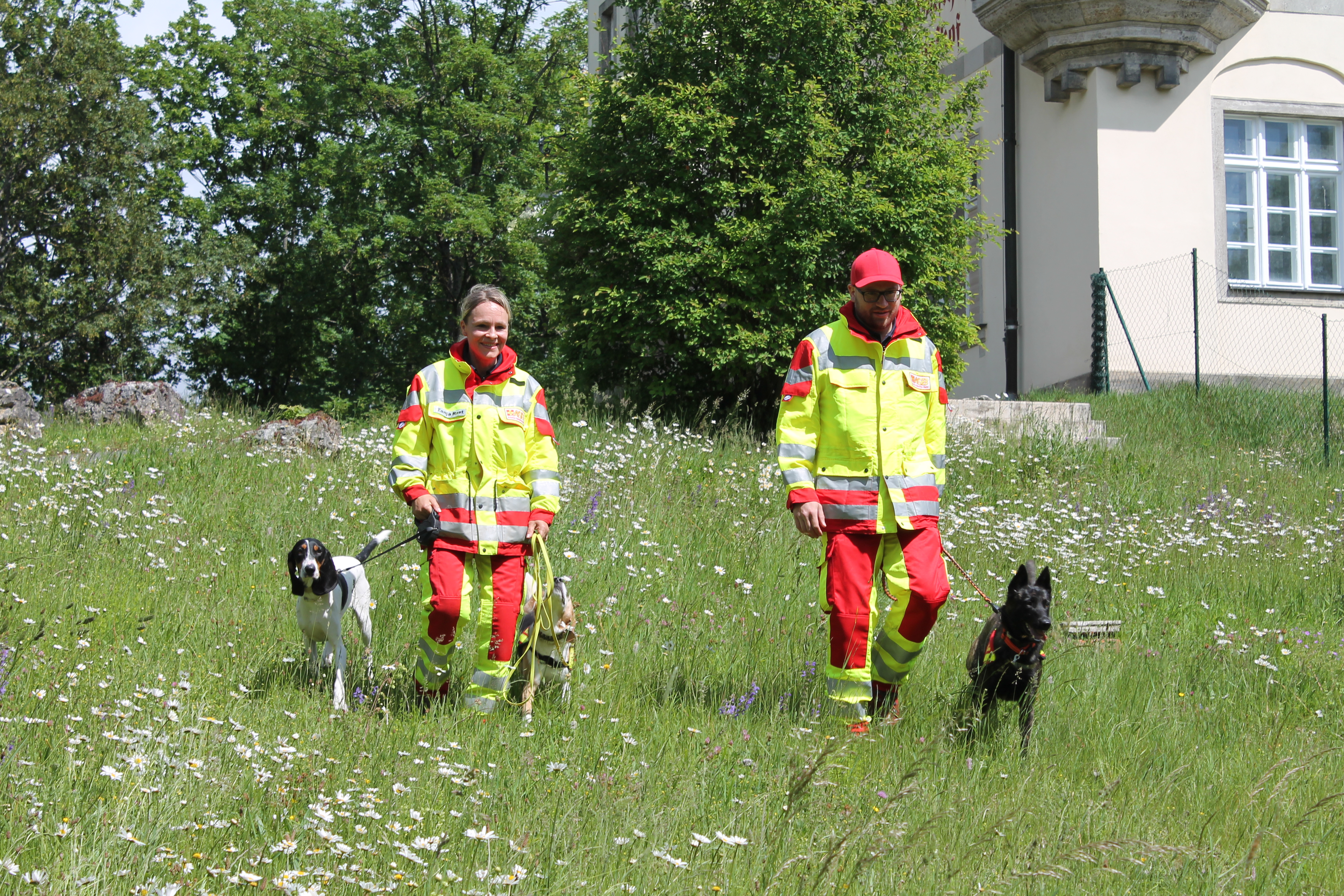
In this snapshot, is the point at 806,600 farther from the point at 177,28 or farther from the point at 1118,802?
the point at 177,28

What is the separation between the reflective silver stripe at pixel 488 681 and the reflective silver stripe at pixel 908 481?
188 centimetres

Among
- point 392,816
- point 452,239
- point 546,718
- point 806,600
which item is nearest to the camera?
point 392,816

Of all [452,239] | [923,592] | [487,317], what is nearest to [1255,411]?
[923,592]

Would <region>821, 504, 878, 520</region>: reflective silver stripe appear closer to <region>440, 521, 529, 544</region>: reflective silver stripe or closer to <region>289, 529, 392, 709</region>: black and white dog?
<region>440, 521, 529, 544</region>: reflective silver stripe

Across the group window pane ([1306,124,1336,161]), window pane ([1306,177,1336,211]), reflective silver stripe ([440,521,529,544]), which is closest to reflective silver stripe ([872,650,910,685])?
reflective silver stripe ([440,521,529,544])

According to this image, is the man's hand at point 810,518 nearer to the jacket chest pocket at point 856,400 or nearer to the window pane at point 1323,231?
the jacket chest pocket at point 856,400

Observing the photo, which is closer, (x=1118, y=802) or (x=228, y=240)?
(x=1118, y=802)

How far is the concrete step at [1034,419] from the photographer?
13250mm

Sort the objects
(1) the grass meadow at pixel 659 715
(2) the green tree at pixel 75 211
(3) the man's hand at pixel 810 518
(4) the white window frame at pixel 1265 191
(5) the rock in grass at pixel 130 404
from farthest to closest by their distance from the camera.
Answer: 1. (2) the green tree at pixel 75 211
2. (4) the white window frame at pixel 1265 191
3. (5) the rock in grass at pixel 130 404
4. (3) the man's hand at pixel 810 518
5. (1) the grass meadow at pixel 659 715

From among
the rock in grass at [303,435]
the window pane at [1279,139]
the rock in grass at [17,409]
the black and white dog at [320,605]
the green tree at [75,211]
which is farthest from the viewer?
the green tree at [75,211]

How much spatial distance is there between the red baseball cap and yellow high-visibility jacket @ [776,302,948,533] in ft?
0.77

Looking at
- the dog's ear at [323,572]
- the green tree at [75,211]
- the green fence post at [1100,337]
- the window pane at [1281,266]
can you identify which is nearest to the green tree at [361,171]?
the green tree at [75,211]

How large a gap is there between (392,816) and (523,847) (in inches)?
21.0

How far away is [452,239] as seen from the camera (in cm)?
3192
